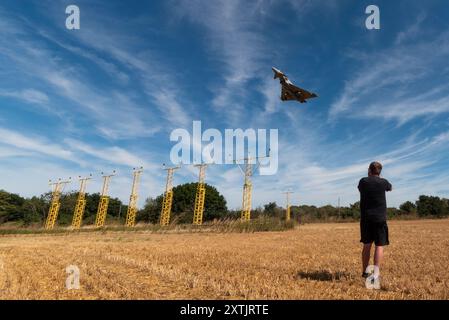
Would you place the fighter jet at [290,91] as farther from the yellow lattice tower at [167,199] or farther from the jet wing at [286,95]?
the yellow lattice tower at [167,199]

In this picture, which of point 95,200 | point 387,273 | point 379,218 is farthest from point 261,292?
point 95,200

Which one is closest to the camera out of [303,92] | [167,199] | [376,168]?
[376,168]

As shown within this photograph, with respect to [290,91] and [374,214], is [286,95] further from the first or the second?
[374,214]

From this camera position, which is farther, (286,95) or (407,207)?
(407,207)

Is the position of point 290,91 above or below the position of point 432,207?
below

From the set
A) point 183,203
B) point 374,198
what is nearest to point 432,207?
point 183,203

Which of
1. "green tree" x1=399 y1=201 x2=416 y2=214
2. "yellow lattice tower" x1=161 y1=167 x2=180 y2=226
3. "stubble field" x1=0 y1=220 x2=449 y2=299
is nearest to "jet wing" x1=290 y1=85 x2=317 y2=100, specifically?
"stubble field" x1=0 y1=220 x2=449 y2=299

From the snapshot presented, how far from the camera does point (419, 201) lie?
8238 cm

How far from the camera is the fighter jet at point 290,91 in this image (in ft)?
49.1

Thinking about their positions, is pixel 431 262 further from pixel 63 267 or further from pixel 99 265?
pixel 63 267

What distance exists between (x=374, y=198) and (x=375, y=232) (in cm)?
63

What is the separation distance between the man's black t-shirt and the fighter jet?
26.4 feet

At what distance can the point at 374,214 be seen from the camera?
6754 mm
